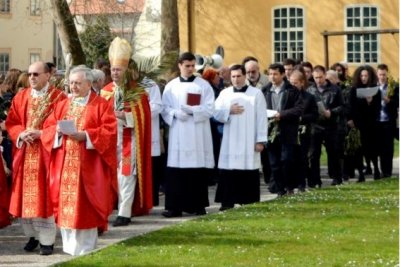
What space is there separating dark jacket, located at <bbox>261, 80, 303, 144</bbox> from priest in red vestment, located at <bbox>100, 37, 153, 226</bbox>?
3227 mm

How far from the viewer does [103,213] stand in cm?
1319

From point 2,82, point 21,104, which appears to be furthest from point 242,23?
point 21,104

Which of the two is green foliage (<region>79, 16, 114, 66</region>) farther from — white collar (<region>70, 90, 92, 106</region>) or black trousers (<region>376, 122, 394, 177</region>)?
white collar (<region>70, 90, 92, 106</region>)

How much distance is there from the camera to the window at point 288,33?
168ft

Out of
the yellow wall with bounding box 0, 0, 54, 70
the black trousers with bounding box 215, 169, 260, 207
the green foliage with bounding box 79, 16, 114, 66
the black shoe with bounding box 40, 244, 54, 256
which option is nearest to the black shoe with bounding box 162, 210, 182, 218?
the black trousers with bounding box 215, 169, 260, 207

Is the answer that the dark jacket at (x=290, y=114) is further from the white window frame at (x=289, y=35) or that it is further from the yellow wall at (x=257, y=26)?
the white window frame at (x=289, y=35)

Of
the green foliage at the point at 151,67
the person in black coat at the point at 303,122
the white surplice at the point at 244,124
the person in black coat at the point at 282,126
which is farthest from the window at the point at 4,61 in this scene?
the green foliage at the point at 151,67

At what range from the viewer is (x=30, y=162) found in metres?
13.6

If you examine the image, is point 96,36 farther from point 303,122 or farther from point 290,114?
point 290,114

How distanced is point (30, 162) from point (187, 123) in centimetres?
371

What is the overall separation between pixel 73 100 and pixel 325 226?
3.40 metres

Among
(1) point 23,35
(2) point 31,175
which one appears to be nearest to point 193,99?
(2) point 31,175

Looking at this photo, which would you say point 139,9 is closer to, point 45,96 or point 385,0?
point 385,0

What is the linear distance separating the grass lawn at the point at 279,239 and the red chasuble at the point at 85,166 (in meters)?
0.46
